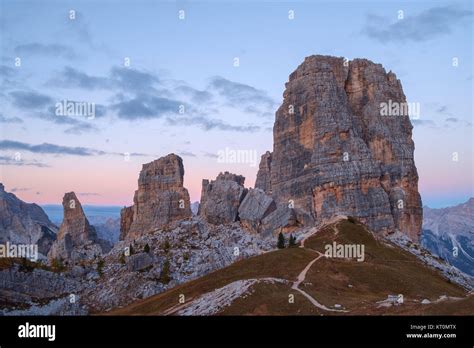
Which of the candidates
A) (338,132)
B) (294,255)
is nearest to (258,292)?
(294,255)

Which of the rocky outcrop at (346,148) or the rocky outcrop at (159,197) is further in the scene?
the rocky outcrop at (159,197)

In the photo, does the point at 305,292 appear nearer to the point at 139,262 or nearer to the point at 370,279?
the point at 370,279

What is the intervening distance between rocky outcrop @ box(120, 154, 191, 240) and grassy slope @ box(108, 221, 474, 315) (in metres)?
77.1

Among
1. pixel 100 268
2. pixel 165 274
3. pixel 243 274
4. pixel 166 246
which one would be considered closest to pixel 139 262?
pixel 165 274

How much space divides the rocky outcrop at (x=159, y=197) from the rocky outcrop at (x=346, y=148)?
116 feet

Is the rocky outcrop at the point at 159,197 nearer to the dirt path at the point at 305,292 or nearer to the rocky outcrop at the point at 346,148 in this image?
the rocky outcrop at the point at 346,148

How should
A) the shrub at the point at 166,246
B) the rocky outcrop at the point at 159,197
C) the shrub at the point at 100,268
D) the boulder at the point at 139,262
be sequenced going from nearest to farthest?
the boulder at the point at 139,262 → the shrub at the point at 100,268 → the shrub at the point at 166,246 → the rocky outcrop at the point at 159,197

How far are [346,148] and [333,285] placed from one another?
83.2 metres

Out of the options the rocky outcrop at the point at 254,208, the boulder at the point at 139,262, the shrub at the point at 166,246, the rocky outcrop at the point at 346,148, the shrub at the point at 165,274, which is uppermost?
the rocky outcrop at the point at 346,148

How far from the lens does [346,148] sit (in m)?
159

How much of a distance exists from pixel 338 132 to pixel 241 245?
44.7 meters

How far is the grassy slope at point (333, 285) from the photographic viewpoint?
2507 inches

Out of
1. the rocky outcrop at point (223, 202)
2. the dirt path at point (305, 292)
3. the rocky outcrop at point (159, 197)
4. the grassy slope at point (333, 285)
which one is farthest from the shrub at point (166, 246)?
the dirt path at point (305, 292)
